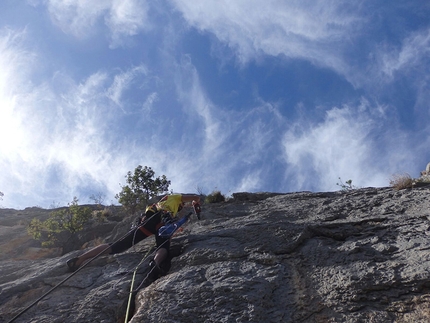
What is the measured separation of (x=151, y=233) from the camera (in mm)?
8289

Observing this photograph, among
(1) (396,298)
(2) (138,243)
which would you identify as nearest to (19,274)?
(2) (138,243)

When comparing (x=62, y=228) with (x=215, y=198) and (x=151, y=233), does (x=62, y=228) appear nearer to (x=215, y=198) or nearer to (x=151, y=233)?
(x=215, y=198)

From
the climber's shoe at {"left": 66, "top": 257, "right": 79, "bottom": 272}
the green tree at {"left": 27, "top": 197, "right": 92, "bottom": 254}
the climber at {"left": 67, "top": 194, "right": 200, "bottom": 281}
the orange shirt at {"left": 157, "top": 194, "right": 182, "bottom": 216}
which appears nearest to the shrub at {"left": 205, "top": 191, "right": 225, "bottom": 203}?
the climber at {"left": 67, "top": 194, "right": 200, "bottom": 281}

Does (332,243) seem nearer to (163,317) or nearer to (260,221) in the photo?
(260,221)

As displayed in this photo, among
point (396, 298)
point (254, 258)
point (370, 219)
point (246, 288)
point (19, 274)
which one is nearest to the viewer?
point (396, 298)

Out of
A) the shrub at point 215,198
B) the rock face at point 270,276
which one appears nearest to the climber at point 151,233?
the rock face at point 270,276

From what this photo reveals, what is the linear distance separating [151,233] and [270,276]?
10.3ft

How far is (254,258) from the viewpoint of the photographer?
256 inches

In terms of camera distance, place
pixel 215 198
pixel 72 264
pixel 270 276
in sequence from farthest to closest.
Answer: pixel 215 198 → pixel 72 264 → pixel 270 276

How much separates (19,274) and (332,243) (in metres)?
5.86

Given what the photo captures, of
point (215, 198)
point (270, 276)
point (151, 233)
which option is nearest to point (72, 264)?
point (151, 233)

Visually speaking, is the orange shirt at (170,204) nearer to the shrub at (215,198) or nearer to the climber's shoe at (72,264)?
the climber's shoe at (72,264)

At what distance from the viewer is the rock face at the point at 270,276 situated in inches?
205

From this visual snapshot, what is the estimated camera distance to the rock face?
5.22m
